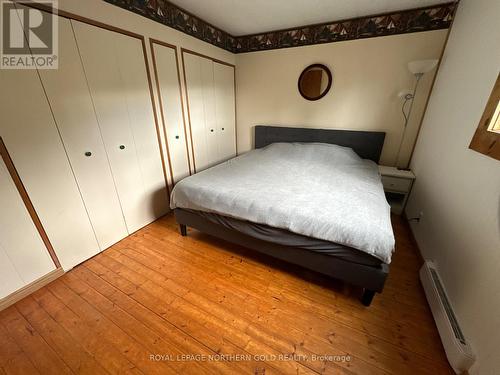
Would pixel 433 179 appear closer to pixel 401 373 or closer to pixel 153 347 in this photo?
pixel 401 373

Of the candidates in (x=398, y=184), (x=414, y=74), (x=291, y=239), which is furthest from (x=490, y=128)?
(x=414, y=74)

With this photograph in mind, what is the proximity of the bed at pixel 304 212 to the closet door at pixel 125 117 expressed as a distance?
0.58 metres

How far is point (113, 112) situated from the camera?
1.87m

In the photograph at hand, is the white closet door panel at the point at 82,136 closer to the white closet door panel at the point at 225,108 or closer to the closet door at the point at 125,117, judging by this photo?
the closet door at the point at 125,117

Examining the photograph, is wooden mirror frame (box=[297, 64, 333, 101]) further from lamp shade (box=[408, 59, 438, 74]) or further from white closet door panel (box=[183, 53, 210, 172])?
white closet door panel (box=[183, 53, 210, 172])

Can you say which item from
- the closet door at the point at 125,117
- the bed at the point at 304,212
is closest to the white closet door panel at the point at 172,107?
the closet door at the point at 125,117

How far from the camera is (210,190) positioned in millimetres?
1782

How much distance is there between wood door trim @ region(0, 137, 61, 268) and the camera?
132cm

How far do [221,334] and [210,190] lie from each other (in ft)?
3.48

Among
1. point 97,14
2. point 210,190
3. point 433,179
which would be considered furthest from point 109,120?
point 433,179

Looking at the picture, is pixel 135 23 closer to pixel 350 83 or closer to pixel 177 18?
pixel 177 18

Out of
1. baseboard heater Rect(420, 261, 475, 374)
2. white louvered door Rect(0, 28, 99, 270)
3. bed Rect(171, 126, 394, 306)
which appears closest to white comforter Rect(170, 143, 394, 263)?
bed Rect(171, 126, 394, 306)

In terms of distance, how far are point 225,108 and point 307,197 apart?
2428 millimetres

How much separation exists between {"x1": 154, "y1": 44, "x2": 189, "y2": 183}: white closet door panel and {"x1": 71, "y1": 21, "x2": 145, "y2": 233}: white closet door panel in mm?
465
